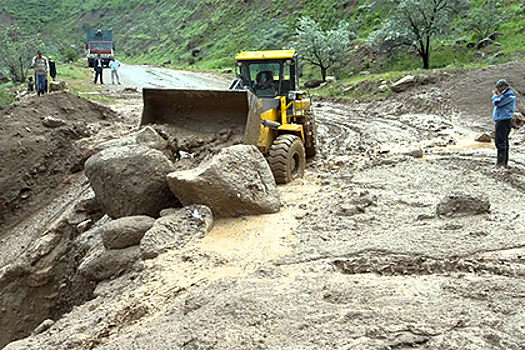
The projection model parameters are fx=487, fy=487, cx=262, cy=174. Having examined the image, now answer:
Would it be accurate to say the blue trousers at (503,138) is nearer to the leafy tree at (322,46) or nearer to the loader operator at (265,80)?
the loader operator at (265,80)

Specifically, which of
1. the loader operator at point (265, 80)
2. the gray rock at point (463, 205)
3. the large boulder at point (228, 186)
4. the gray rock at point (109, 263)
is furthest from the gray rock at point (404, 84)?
the gray rock at point (109, 263)

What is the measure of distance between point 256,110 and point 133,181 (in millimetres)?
2463

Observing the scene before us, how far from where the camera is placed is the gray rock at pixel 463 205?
520cm

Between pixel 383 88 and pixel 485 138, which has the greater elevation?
pixel 383 88

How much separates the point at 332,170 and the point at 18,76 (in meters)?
18.7

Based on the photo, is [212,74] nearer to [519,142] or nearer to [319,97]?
[319,97]

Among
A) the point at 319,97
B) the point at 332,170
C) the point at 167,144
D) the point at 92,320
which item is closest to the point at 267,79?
the point at 332,170

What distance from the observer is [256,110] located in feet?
25.8

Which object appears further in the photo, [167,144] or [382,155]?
[382,155]

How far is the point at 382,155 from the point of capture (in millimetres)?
10125

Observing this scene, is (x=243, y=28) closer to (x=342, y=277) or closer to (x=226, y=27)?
(x=226, y=27)

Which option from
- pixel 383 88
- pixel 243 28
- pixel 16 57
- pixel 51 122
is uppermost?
pixel 243 28

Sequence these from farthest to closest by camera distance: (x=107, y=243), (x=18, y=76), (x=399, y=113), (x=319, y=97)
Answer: (x=18, y=76) → (x=319, y=97) → (x=399, y=113) → (x=107, y=243)

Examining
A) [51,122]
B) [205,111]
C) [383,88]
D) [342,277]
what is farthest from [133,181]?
[383,88]
